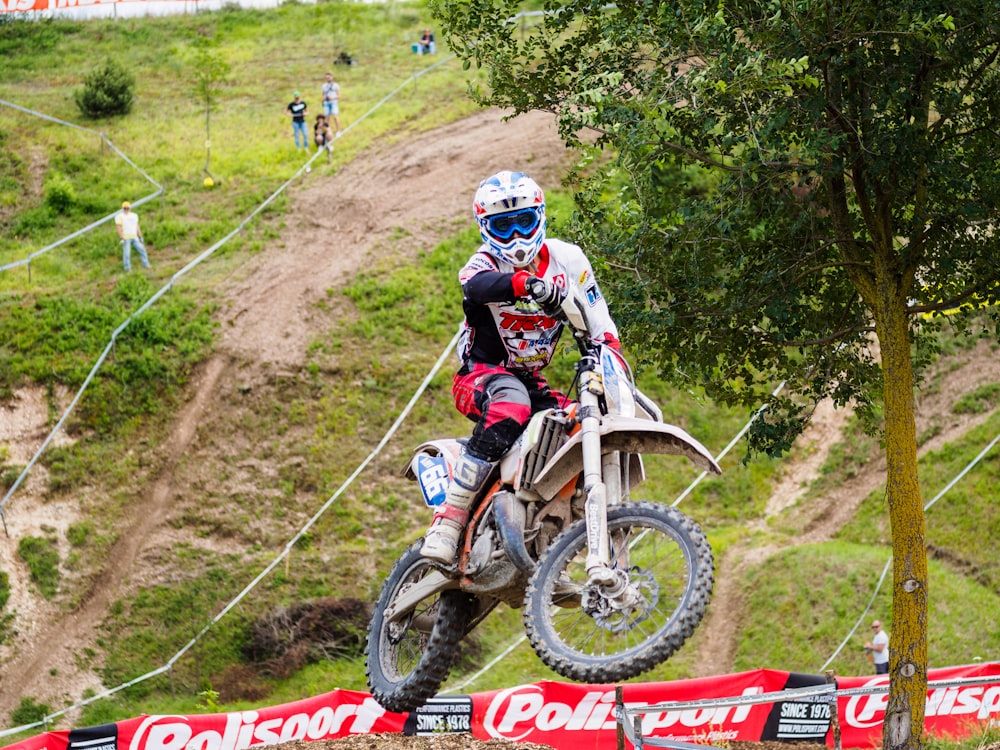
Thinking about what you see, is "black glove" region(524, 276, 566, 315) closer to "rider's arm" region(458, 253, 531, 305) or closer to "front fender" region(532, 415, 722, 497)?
"rider's arm" region(458, 253, 531, 305)

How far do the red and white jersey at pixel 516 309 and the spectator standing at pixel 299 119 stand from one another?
26048 mm

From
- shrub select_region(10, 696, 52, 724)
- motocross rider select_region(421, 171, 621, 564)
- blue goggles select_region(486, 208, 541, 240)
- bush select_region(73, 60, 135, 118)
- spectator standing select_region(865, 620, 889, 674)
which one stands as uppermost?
bush select_region(73, 60, 135, 118)

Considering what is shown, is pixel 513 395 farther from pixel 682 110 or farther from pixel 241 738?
pixel 241 738

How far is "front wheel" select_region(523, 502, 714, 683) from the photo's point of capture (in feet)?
22.3

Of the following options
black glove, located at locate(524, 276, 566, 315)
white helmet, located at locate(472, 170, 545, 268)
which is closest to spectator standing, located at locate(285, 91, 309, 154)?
white helmet, located at locate(472, 170, 545, 268)

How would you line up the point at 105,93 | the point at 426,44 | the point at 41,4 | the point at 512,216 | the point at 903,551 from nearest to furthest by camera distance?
the point at 512,216 → the point at 903,551 → the point at 105,93 → the point at 426,44 → the point at 41,4

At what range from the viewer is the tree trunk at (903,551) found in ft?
40.5

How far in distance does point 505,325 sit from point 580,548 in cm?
181

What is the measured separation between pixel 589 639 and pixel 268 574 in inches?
605

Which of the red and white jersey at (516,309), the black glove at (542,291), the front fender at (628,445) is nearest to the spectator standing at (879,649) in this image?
the red and white jersey at (516,309)

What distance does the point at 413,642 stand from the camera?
371 inches

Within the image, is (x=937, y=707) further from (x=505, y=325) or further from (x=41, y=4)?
(x=41, y=4)

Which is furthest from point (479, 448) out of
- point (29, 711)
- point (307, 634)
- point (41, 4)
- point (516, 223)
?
point (41, 4)

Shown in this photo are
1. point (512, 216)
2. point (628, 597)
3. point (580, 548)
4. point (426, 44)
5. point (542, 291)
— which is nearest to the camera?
point (628, 597)
